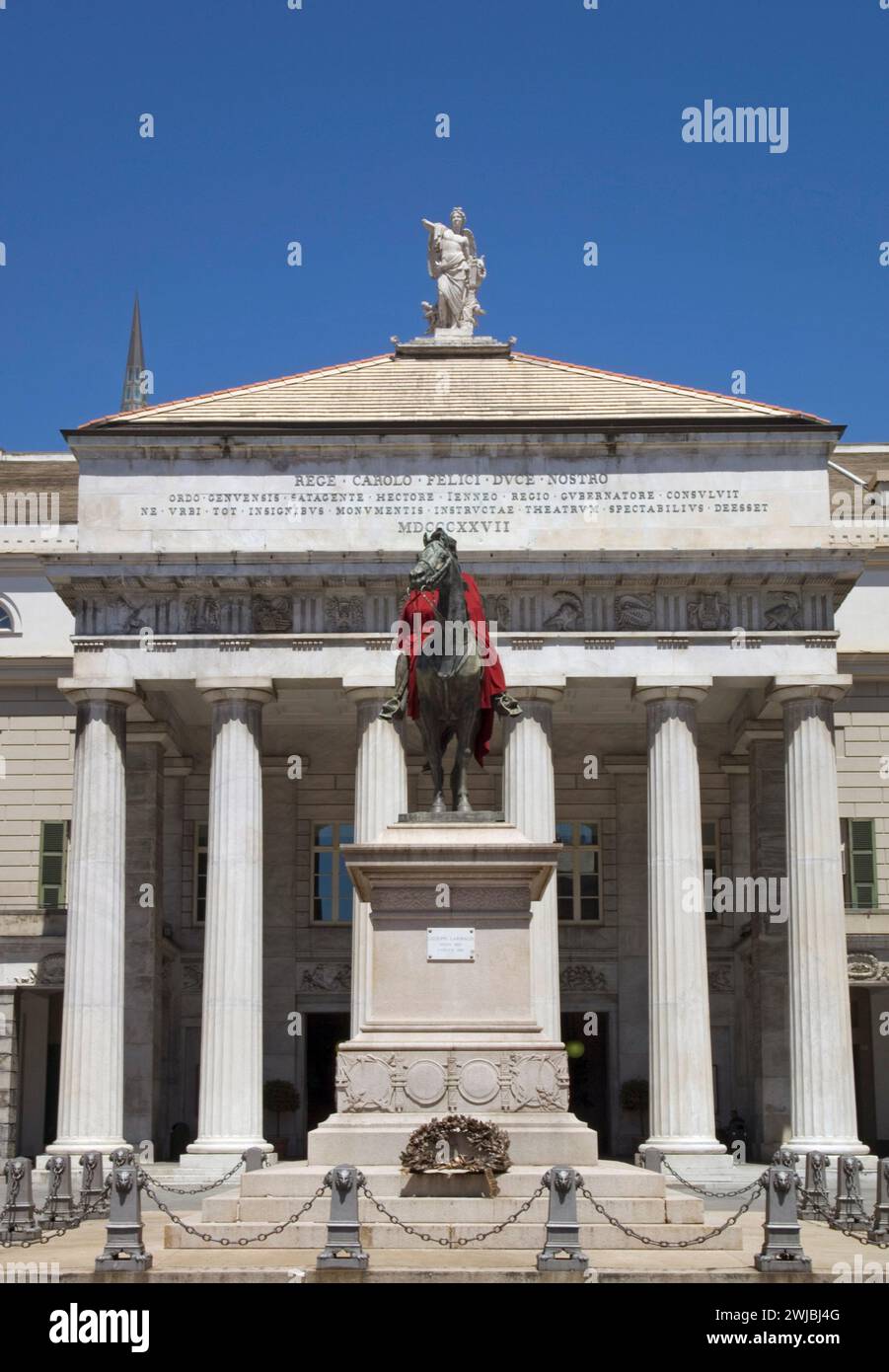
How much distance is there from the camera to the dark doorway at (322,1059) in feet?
173

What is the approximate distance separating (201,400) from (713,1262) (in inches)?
1248

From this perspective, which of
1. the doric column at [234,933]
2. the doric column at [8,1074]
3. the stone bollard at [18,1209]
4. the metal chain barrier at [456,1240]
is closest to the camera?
the metal chain barrier at [456,1240]

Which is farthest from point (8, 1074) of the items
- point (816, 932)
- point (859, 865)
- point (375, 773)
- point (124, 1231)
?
point (124, 1231)

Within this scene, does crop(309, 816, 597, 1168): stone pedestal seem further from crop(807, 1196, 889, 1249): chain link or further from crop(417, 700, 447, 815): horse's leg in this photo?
crop(807, 1196, 889, 1249): chain link

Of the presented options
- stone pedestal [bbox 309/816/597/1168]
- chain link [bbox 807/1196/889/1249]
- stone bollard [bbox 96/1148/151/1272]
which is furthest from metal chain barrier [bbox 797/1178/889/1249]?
stone bollard [bbox 96/1148/151/1272]

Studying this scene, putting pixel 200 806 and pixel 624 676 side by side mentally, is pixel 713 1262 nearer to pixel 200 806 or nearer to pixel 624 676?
pixel 624 676

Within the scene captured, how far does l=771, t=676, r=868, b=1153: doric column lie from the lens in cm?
4369

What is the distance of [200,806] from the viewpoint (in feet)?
177

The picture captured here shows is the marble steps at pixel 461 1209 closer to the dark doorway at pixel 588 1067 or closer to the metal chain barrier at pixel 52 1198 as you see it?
the metal chain barrier at pixel 52 1198

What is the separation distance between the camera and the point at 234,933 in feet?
146

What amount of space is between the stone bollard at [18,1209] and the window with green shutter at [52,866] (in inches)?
977

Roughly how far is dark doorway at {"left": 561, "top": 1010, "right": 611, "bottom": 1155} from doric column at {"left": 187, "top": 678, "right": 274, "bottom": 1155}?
11539 millimetres

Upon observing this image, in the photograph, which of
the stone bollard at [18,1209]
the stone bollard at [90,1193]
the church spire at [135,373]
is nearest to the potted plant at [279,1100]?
the stone bollard at [90,1193]
